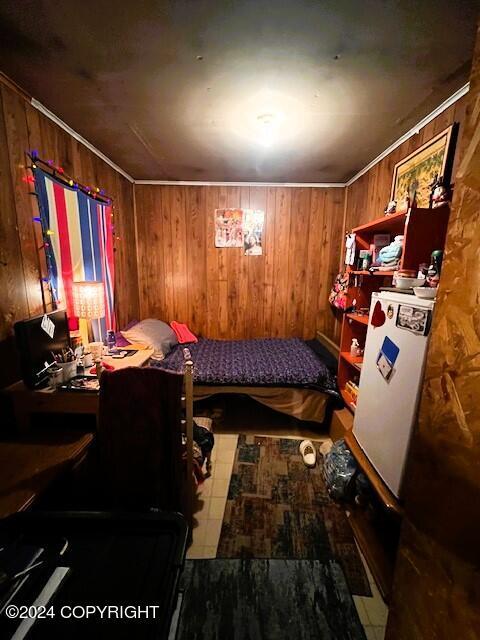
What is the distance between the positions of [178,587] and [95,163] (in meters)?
3.05

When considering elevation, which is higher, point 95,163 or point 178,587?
point 95,163

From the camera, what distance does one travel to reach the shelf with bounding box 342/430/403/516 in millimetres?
1213

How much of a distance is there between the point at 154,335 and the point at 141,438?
5.20 ft

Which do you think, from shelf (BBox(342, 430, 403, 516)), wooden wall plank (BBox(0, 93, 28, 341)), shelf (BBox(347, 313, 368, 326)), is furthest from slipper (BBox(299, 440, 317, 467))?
wooden wall plank (BBox(0, 93, 28, 341))

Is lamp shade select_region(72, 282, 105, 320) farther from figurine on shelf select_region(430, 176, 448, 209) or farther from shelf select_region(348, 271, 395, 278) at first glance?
figurine on shelf select_region(430, 176, 448, 209)

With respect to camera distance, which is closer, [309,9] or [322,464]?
[309,9]

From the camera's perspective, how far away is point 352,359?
7.33 feet

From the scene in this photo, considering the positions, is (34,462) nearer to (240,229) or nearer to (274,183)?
(240,229)

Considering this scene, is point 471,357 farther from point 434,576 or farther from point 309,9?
point 309,9

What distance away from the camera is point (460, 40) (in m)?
1.17

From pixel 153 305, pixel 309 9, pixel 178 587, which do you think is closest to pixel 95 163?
pixel 153 305

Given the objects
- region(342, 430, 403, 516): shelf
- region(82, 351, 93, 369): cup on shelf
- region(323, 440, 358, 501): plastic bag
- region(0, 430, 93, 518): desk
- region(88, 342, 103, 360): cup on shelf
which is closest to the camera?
region(0, 430, 93, 518): desk

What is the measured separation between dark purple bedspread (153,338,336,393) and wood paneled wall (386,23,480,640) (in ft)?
4.76

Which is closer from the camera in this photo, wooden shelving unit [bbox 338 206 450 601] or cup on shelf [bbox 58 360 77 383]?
wooden shelving unit [bbox 338 206 450 601]
